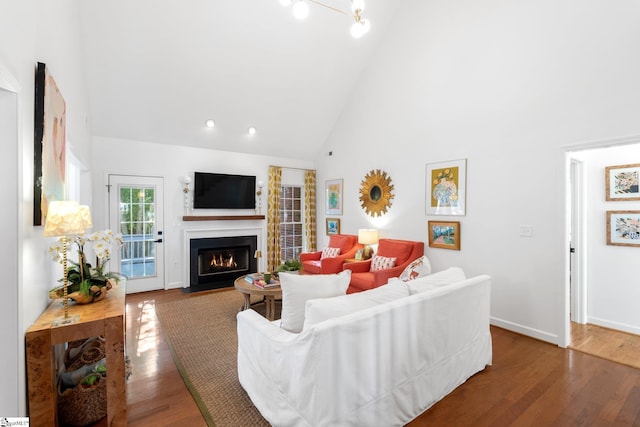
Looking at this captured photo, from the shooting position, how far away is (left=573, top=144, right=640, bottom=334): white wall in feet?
11.6

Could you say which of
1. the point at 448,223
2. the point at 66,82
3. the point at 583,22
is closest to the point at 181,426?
the point at 66,82

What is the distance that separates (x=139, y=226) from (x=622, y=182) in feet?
22.6

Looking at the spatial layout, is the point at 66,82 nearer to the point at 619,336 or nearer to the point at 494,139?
the point at 494,139

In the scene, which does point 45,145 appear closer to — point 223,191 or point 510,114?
point 223,191

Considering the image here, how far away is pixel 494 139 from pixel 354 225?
292 centimetres

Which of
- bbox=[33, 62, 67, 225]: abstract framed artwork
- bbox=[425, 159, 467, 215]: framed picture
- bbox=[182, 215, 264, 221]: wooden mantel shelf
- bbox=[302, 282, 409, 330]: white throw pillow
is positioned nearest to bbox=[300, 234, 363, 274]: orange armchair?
bbox=[182, 215, 264, 221]: wooden mantel shelf

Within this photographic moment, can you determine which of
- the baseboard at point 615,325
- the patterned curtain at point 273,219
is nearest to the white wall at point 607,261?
the baseboard at point 615,325

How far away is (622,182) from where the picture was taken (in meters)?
3.58

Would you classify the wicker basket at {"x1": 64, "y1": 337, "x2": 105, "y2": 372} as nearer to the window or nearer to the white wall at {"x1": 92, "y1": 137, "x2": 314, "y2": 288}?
the white wall at {"x1": 92, "y1": 137, "x2": 314, "y2": 288}

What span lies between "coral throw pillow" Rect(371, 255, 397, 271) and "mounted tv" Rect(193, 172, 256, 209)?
2.83 metres

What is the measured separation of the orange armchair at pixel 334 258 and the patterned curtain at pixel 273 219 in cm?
96

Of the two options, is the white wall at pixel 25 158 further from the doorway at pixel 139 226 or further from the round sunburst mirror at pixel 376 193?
the round sunburst mirror at pixel 376 193

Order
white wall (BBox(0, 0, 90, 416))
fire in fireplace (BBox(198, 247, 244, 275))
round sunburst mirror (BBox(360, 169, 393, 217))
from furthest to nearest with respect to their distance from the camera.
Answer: fire in fireplace (BBox(198, 247, 244, 275)) < round sunburst mirror (BBox(360, 169, 393, 217)) < white wall (BBox(0, 0, 90, 416))

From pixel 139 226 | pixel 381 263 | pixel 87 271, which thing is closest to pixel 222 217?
pixel 139 226
